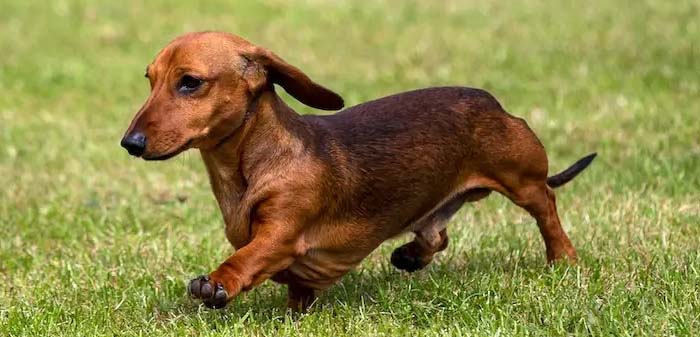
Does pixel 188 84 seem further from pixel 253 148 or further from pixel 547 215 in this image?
pixel 547 215

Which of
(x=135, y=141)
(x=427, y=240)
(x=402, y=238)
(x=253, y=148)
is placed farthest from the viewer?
(x=402, y=238)

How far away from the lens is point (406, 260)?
5820 millimetres

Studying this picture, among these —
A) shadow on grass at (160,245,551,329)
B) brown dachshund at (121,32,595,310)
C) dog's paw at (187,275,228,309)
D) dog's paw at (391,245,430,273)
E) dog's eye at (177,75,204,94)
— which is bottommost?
shadow on grass at (160,245,551,329)

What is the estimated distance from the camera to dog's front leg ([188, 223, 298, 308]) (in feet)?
15.2

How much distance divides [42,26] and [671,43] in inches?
268

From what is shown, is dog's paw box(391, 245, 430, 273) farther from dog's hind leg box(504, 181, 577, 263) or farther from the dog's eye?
the dog's eye

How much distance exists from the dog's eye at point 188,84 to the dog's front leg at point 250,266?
591 millimetres

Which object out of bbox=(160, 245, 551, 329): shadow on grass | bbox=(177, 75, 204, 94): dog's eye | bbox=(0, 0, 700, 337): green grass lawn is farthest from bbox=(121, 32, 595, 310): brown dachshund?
bbox=(0, 0, 700, 337): green grass lawn

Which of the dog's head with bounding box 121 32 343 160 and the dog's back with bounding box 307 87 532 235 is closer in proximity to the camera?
the dog's head with bounding box 121 32 343 160

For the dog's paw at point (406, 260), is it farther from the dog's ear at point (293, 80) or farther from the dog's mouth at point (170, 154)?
the dog's mouth at point (170, 154)

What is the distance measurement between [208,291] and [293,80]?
36.9 inches

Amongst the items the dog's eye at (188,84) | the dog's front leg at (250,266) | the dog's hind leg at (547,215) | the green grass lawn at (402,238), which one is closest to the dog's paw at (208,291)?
the dog's front leg at (250,266)

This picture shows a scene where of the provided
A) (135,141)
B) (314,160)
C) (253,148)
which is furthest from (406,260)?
(135,141)

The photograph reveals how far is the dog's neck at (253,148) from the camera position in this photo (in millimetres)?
4997
